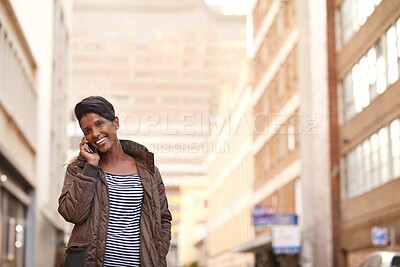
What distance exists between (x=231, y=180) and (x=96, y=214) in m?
66.8

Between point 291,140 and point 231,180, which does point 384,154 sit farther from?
point 231,180

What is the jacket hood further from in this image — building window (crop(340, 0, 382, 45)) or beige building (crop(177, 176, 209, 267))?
beige building (crop(177, 176, 209, 267))

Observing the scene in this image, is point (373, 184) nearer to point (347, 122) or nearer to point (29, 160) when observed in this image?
point (347, 122)

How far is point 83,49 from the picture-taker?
631 ft

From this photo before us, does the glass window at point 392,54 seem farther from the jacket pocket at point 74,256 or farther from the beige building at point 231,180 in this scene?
the beige building at point 231,180

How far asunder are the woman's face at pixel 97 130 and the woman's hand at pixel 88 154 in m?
0.03

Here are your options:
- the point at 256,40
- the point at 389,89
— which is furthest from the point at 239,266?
the point at 389,89

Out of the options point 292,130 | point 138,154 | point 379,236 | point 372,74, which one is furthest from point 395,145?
point 138,154

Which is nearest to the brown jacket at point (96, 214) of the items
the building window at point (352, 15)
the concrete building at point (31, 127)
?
the concrete building at point (31, 127)

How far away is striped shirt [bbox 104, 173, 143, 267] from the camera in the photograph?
16.8 feet

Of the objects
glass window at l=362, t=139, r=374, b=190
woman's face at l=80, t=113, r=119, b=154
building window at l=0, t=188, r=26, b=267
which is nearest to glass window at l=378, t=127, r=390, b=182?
glass window at l=362, t=139, r=374, b=190

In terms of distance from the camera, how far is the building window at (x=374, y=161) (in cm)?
2789

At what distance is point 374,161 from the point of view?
30516mm

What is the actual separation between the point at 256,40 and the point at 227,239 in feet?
75.7
